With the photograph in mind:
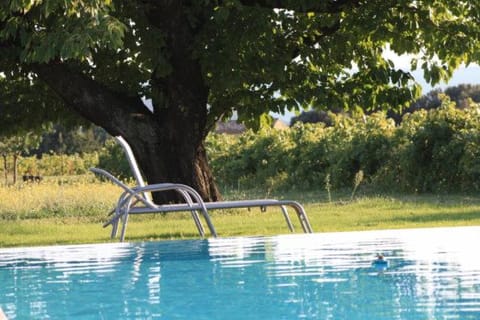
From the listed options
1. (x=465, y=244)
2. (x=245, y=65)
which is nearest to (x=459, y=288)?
(x=465, y=244)

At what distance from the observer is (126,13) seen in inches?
546

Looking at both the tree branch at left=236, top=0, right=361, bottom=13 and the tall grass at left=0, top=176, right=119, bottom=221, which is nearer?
the tree branch at left=236, top=0, right=361, bottom=13

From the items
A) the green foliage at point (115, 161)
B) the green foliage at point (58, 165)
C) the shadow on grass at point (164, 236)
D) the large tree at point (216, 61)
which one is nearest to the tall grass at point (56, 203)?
the large tree at point (216, 61)

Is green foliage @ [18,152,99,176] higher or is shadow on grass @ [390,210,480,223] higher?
green foliage @ [18,152,99,176]

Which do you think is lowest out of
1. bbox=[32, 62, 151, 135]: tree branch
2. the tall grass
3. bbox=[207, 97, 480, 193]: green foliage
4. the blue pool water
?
the blue pool water

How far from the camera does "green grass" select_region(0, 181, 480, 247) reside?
11031mm

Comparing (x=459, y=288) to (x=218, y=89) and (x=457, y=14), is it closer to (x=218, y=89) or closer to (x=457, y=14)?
(x=218, y=89)

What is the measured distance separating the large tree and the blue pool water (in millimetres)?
5743

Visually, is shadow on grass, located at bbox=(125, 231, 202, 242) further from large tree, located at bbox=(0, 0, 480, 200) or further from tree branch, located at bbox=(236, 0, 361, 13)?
tree branch, located at bbox=(236, 0, 361, 13)

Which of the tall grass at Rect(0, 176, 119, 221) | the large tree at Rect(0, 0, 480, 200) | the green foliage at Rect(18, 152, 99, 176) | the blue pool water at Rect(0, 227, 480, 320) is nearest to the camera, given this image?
the blue pool water at Rect(0, 227, 480, 320)

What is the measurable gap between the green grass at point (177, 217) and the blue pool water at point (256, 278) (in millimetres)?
3598

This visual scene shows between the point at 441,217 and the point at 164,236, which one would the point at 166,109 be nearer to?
the point at 164,236

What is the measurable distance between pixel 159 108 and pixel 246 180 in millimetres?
10808

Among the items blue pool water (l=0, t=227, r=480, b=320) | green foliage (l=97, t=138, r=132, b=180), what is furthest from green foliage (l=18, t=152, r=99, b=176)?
blue pool water (l=0, t=227, r=480, b=320)
